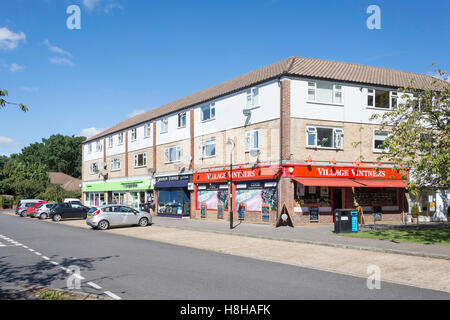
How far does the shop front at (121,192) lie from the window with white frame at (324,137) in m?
18.4

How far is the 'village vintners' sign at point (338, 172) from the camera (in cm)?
2391

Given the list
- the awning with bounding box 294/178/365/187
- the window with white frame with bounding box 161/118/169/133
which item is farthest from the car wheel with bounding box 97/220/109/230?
the window with white frame with bounding box 161/118/169/133

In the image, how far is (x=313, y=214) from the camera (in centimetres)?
2431

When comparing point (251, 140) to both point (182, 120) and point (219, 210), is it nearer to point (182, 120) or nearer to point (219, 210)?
point (219, 210)

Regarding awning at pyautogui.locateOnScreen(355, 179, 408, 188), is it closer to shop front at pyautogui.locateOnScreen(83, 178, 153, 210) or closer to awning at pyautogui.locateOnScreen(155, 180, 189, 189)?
awning at pyautogui.locateOnScreen(155, 180, 189, 189)

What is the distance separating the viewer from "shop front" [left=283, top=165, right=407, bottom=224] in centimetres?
2391

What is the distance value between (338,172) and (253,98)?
7206mm

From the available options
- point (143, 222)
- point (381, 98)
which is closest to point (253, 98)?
point (381, 98)

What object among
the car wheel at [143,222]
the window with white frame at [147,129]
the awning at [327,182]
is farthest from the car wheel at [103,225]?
the window with white frame at [147,129]

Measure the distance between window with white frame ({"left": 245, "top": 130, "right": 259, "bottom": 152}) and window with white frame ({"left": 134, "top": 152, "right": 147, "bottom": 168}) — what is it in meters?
16.0

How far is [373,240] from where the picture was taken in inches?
636
